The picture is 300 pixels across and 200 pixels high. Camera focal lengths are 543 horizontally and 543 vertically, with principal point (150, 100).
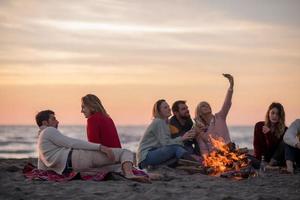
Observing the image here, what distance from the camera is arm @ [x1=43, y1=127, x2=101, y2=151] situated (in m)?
9.61

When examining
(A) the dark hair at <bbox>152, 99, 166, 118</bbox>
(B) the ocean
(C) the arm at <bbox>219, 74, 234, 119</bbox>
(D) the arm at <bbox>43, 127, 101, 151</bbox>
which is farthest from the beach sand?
(B) the ocean

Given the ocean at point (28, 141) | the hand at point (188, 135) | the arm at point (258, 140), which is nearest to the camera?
the hand at point (188, 135)

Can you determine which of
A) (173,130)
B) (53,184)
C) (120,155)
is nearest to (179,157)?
(173,130)

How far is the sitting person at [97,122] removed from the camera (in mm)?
10133

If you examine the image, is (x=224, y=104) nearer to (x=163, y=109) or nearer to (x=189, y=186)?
(x=163, y=109)

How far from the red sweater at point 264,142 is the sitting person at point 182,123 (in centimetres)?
138

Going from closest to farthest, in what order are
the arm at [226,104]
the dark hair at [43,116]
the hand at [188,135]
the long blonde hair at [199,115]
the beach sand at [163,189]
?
the beach sand at [163,189] → the dark hair at [43,116] → the hand at [188,135] → the long blonde hair at [199,115] → the arm at [226,104]

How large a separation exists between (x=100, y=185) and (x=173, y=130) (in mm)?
3506

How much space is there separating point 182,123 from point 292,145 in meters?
2.64

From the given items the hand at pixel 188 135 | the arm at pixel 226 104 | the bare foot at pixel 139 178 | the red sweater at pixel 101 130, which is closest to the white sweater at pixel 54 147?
the red sweater at pixel 101 130

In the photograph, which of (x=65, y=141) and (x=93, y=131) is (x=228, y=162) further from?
(x=65, y=141)

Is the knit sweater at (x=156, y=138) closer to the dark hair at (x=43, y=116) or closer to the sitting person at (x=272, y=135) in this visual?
the sitting person at (x=272, y=135)

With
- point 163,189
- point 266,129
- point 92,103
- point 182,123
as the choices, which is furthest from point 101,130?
point 266,129

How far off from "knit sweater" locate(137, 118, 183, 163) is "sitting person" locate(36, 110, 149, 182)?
179 centimetres
